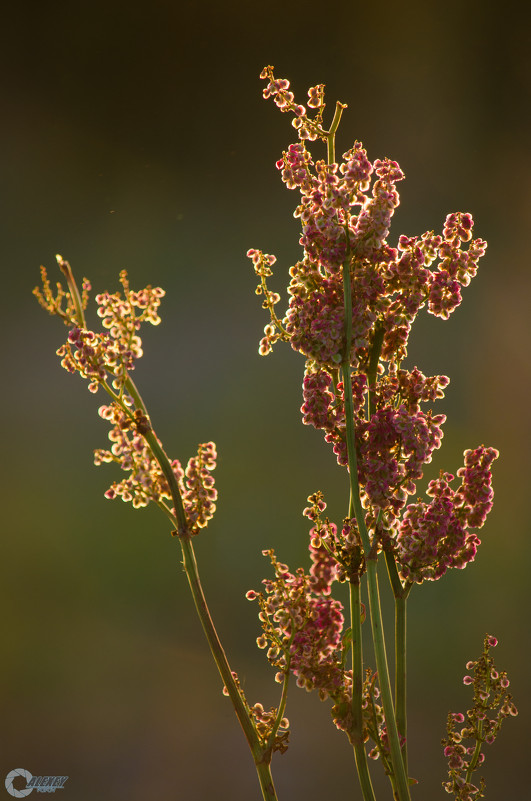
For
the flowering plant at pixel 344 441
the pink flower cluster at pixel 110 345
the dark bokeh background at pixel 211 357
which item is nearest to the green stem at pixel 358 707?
the flowering plant at pixel 344 441

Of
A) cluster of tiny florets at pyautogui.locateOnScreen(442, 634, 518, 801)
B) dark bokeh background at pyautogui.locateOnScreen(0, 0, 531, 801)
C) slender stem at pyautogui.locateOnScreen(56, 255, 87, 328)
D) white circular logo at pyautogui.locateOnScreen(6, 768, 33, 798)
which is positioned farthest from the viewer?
dark bokeh background at pyautogui.locateOnScreen(0, 0, 531, 801)

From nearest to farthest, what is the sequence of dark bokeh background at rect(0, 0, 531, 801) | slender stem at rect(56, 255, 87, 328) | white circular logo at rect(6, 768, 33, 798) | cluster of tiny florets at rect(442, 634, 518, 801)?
slender stem at rect(56, 255, 87, 328) < cluster of tiny florets at rect(442, 634, 518, 801) < white circular logo at rect(6, 768, 33, 798) < dark bokeh background at rect(0, 0, 531, 801)

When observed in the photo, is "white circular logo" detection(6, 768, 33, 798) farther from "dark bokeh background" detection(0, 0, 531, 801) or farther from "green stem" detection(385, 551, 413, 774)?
"green stem" detection(385, 551, 413, 774)

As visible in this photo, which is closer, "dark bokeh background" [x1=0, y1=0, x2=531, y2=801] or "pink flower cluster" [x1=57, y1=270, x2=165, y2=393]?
"pink flower cluster" [x1=57, y1=270, x2=165, y2=393]

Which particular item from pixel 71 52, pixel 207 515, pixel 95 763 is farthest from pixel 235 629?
pixel 71 52

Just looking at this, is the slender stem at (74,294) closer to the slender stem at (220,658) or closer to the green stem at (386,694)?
the slender stem at (220,658)

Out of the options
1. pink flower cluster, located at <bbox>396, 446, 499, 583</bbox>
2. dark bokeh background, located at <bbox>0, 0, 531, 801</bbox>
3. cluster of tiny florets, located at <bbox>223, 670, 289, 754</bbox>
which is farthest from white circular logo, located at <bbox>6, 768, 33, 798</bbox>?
pink flower cluster, located at <bbox>396, 446, 499, 583</bbox>

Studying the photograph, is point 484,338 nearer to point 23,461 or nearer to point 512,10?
point 512,10
